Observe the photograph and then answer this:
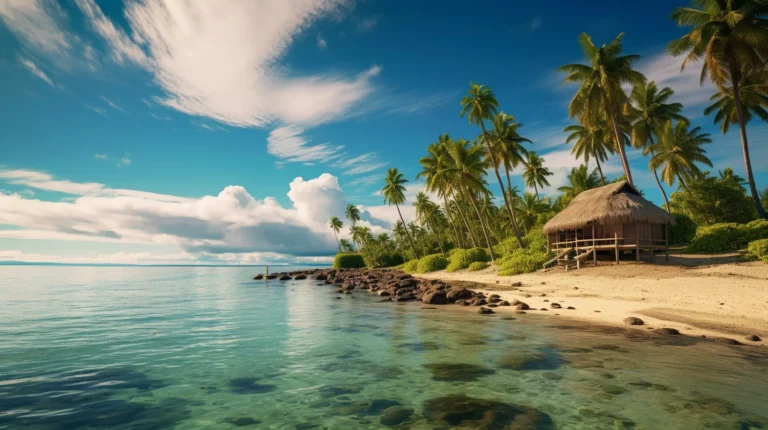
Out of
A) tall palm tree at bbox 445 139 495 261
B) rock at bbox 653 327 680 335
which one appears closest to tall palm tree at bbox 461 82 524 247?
tall palm tree at bbox 445 139 495 261

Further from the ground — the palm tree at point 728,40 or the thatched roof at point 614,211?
the palm tree at point 728,40

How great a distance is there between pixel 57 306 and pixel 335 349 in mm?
19567

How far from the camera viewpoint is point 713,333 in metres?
9.61

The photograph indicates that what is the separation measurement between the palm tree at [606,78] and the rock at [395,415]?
28.6 m

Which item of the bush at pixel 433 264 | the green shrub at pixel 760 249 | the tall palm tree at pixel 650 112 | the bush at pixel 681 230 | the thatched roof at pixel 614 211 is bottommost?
the bush at pixel 433 264

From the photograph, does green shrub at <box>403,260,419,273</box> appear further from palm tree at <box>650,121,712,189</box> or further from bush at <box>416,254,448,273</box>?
palm tree at <box>650,121,712,189</box>

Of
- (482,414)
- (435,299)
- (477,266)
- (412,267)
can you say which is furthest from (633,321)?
(412,267)

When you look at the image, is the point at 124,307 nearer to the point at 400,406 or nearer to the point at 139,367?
the point at 139,367

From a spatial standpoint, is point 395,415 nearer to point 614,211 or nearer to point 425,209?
point 614,211

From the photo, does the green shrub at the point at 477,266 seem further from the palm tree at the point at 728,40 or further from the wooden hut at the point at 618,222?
the palm tree at the point at 728,40

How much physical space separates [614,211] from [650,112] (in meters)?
18.7

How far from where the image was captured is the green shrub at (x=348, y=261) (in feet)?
217

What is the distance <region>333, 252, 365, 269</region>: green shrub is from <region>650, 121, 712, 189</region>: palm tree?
44203 millimetres

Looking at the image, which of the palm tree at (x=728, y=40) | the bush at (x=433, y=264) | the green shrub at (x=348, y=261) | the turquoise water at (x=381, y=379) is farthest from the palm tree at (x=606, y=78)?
the green shrub at (x=348, y=261)
